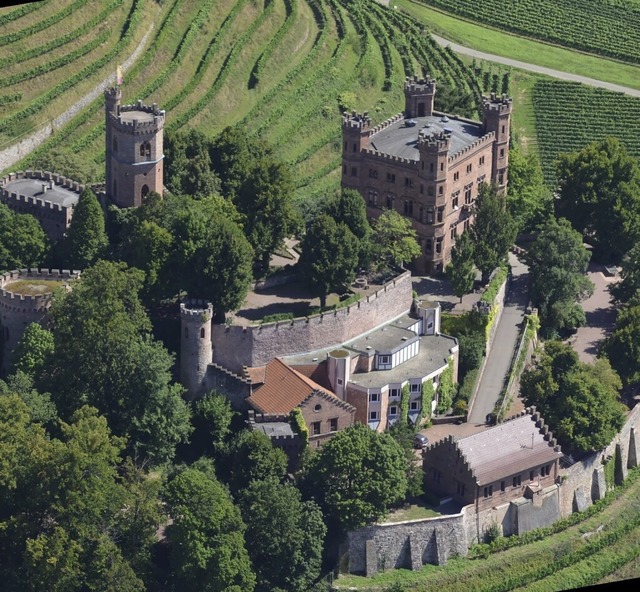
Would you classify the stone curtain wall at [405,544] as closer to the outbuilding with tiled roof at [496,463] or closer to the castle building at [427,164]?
the outbuilding with tiled roof at [496,463]

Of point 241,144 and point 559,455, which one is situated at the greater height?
point 241,144

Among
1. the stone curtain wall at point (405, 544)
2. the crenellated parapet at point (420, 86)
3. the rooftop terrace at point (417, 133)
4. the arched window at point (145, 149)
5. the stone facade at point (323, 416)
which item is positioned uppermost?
the arched window at point (145, 149)

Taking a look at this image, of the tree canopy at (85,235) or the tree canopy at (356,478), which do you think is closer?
the tree canopy at (356,478)

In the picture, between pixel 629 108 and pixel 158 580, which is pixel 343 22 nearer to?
pixel 629 108

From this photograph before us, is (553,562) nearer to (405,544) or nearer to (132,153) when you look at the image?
(405,544)

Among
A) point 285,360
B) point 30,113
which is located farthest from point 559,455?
point 30,113

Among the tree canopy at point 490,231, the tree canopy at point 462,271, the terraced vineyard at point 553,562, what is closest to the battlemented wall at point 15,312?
the terraced vineyard at point 553,562

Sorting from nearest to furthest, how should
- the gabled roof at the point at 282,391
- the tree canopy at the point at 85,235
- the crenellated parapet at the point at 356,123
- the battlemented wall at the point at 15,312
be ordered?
1. the gabled roof at the point at 282,391
2. the battlemented wall at the point at 15,312
3. the tree canopy at the point at 85,235
4. the crenellated parapet at the point at 356,123
